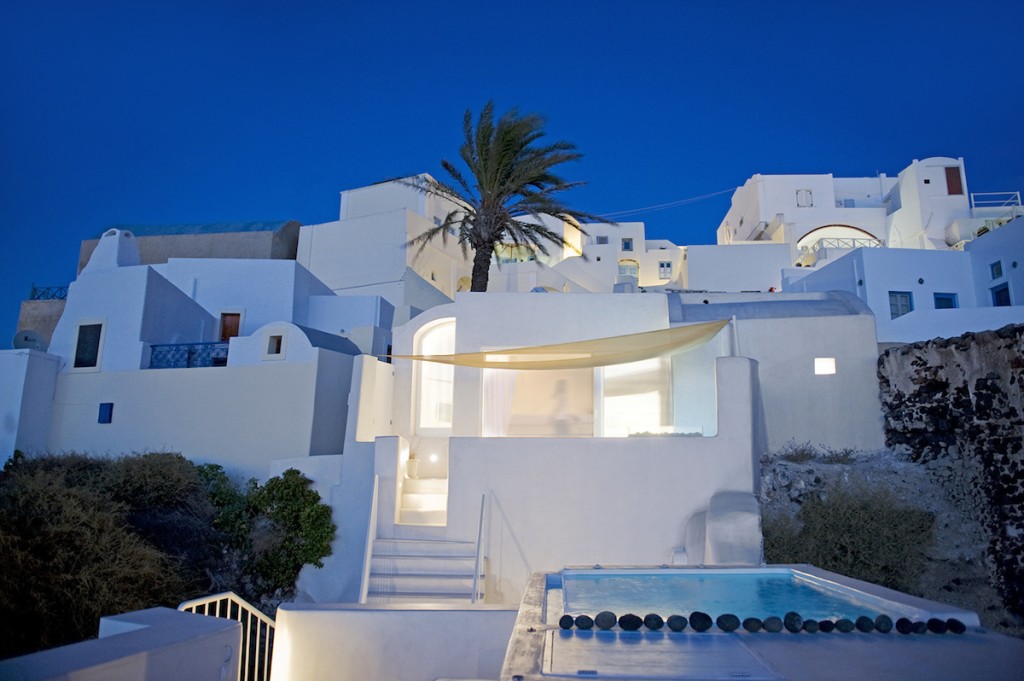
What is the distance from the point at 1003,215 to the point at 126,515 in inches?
1265

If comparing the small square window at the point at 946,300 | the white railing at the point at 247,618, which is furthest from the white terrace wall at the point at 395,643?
the small square window at the point at 946,300

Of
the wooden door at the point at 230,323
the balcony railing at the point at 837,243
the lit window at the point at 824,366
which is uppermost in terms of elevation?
the balcony railing at the point at 837,243


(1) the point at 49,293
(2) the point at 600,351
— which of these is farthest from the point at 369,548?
(1) the point at 49,293

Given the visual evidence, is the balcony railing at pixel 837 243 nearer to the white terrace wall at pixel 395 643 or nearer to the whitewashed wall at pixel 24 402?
the white terrace wall at pixel 395 643

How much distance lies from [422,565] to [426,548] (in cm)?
37

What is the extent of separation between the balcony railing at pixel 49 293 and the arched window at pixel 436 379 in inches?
687

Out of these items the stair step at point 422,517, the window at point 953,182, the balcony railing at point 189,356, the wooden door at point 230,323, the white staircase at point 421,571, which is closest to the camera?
the white staircase at point 421,571

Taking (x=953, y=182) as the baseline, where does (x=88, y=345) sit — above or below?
below

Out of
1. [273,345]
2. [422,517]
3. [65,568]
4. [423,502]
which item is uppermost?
[273,345]

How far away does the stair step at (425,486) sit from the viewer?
11.7m

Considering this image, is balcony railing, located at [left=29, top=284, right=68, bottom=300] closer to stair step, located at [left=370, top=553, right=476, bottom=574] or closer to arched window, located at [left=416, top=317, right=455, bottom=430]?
arched window, located at [left=416, top=317, right=455, bottom=430]

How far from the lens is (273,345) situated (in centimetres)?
1558

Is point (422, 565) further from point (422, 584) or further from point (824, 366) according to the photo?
point (824, 366)

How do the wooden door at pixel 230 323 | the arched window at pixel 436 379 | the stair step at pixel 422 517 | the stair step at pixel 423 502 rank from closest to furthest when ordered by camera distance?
the stair step at pixel 422 517 < the stair step at pixel 423 502 < the arched window at pixel 436 379 < the wooden door at pixel 230 323
